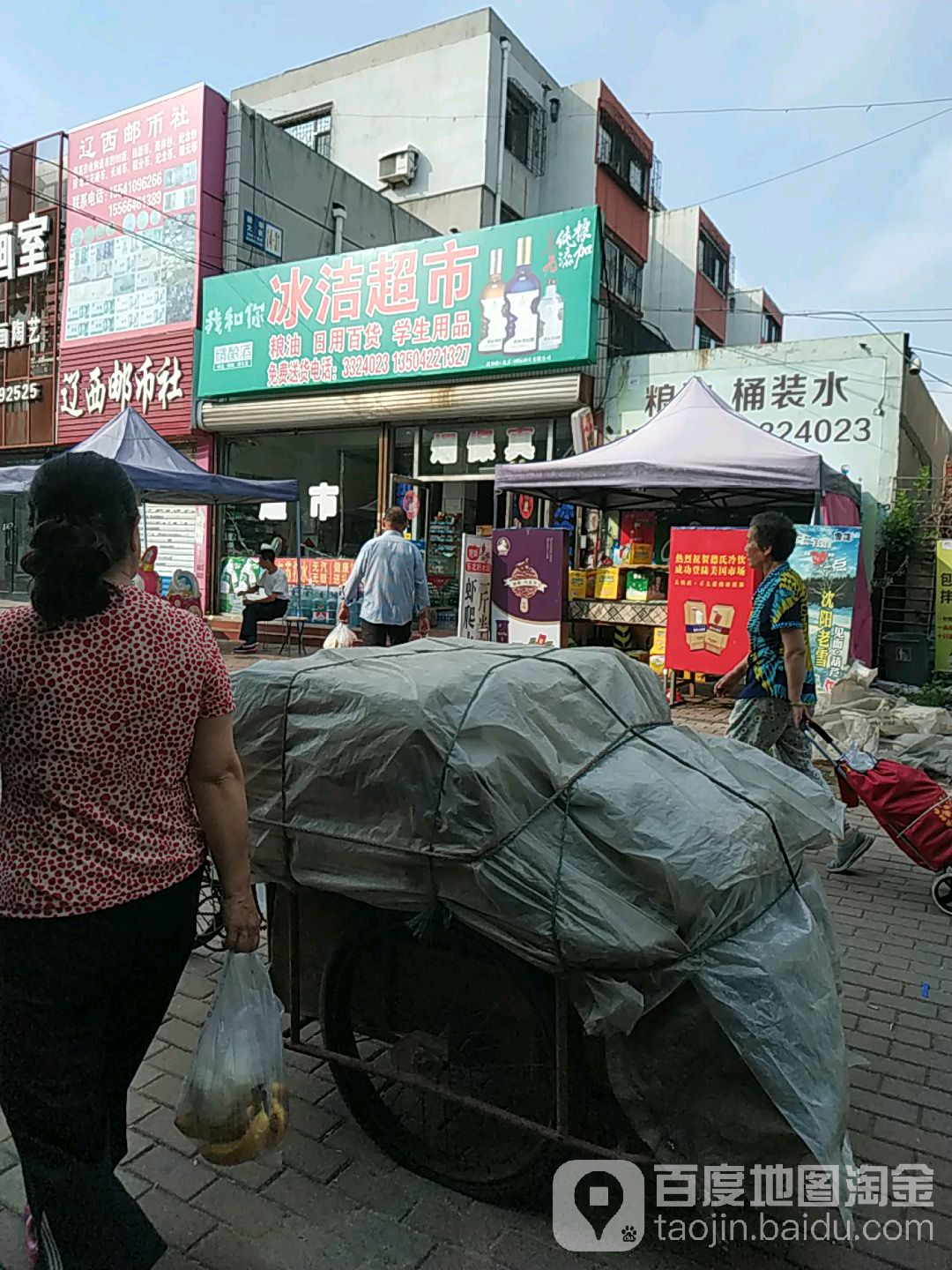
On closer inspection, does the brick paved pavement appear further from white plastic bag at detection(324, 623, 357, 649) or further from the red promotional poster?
the red promotional poster

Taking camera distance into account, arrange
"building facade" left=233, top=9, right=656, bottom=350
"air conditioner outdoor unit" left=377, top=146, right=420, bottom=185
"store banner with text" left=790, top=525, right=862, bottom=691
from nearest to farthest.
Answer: "store banner with text" left=790, top=525, right=862, bottom=691, "building facade" left=233, top=9, right=656, bottom=350, "air conditioner outdoor unit" left=377, top=146, right=420, bottom=185

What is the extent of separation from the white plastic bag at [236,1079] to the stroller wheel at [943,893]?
358 cm

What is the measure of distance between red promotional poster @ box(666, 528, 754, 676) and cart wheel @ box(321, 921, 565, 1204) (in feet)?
22.8

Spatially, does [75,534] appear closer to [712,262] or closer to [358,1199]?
[358,1199]

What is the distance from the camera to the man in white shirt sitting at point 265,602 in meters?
13.1

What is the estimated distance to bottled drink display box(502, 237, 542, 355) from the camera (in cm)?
1174

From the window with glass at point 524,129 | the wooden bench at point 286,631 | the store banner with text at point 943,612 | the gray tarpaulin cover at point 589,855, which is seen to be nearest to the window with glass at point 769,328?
the window with glass at point 524,129

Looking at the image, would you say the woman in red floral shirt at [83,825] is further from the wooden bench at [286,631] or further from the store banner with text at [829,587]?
the wooden bench at [286,631]

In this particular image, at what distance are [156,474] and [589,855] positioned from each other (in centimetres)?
965

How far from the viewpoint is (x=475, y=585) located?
10.5 m

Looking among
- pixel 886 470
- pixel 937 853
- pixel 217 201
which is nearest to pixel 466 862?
pixel 937 853

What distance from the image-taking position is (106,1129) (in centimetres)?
192

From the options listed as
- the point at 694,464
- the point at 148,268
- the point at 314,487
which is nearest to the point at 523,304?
the point at 694,464

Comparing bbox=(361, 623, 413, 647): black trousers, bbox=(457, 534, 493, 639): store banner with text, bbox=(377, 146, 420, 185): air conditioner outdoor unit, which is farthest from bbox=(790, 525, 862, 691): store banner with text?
bbox=(377, 146, 420, 185): air conditioner outdoor unit
